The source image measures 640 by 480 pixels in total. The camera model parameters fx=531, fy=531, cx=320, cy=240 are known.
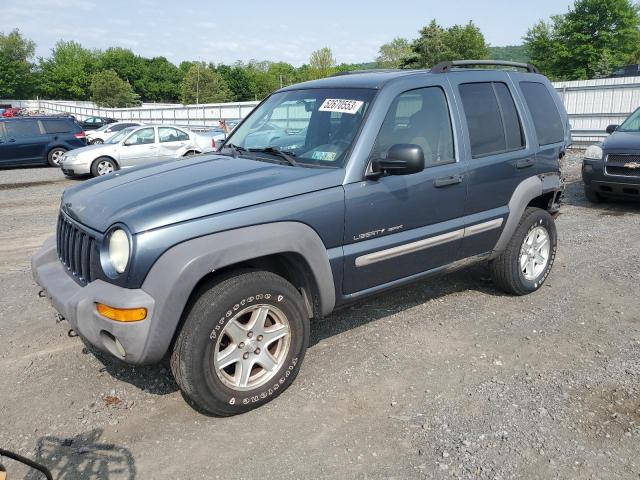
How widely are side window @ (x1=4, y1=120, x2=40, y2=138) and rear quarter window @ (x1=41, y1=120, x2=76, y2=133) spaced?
0.25m

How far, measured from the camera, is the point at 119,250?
2801mm

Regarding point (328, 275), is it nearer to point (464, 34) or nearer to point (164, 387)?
point (164, 387)

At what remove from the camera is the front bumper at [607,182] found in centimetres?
823

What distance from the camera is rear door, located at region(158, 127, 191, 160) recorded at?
14.7 m

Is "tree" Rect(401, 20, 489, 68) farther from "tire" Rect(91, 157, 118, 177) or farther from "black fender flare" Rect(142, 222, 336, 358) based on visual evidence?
"black fender flare" Rect(142, 222, 336, 358)

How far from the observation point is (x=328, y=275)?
3.33 meters

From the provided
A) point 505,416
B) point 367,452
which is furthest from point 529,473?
point 367,452

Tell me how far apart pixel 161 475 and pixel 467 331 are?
2.59 m

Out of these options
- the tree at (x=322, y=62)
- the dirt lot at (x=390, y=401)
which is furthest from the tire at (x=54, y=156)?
the tree at (x=322, y=62)

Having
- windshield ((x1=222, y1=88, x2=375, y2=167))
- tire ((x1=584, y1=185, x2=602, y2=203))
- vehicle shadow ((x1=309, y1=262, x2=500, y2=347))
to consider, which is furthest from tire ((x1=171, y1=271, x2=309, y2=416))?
tire ((x1=584, y1=185, x2=602, y2=203))

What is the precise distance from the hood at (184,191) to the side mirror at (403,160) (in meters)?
0.31

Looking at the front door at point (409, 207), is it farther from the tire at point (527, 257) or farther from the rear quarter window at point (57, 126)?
the rear quarter window at point (57, 126)

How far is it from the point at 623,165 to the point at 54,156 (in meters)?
15.7

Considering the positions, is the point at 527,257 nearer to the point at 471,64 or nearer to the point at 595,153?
the point at 471,64
